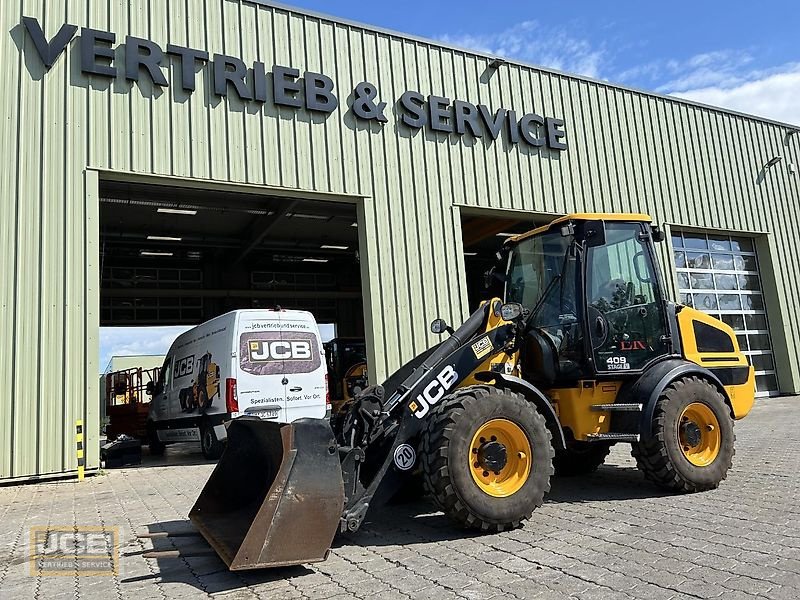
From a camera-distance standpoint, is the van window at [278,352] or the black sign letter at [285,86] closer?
the van window at [278,352]

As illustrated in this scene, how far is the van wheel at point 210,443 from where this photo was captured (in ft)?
34.6

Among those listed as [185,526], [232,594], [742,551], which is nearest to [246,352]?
[185,526]

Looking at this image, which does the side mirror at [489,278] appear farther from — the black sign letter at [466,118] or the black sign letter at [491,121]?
the black sign letter at [491,121]

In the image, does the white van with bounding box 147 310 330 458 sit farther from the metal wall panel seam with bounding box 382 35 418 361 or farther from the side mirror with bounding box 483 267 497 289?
the side mirror with bounding box 483 267 497 289

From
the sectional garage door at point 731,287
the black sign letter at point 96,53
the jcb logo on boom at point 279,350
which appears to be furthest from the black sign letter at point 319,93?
the sectional garage door at point 731,287

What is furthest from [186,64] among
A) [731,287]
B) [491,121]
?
[731,287]

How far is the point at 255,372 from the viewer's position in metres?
9.95

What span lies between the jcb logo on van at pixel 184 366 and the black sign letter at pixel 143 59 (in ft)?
15.9

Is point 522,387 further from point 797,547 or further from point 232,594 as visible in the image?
point 232,594

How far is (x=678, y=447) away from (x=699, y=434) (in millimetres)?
445

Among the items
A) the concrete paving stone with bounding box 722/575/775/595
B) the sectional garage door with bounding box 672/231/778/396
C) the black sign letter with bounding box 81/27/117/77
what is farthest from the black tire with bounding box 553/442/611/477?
the sectional garage door with bounding box 672/231/778/396

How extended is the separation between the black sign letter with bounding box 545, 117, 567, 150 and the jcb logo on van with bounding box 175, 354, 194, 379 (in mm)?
8769

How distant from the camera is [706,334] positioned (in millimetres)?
6621

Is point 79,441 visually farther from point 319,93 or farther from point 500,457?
point 319,93
